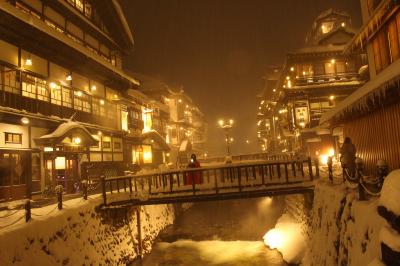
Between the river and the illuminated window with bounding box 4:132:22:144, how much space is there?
981 cm

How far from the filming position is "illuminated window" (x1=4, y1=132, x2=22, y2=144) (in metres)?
16.2

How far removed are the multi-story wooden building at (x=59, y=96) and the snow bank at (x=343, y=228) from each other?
15216mm

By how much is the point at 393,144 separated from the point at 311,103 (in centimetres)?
2578

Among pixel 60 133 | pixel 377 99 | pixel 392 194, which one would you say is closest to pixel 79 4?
pixel 60 133

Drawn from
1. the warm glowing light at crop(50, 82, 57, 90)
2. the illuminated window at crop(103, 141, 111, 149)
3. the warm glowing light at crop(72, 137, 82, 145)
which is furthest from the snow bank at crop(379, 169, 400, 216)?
the illuminated window at crop(103, 141, 111, 149)

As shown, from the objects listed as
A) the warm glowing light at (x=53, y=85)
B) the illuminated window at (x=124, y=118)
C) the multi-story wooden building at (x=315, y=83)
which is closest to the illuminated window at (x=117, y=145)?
the illuminated window at (x=124, y=118)

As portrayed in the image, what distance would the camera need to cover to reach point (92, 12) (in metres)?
26.8

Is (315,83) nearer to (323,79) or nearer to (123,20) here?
(323,79)

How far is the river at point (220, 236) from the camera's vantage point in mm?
16094

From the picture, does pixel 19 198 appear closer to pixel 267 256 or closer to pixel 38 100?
pixel 38 100

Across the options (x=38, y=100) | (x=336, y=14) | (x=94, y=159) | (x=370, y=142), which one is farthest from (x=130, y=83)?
(x=336, y=14)

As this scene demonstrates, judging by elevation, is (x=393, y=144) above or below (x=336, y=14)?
below

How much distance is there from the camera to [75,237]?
39.3ft

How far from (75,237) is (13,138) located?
8278 millimetres
